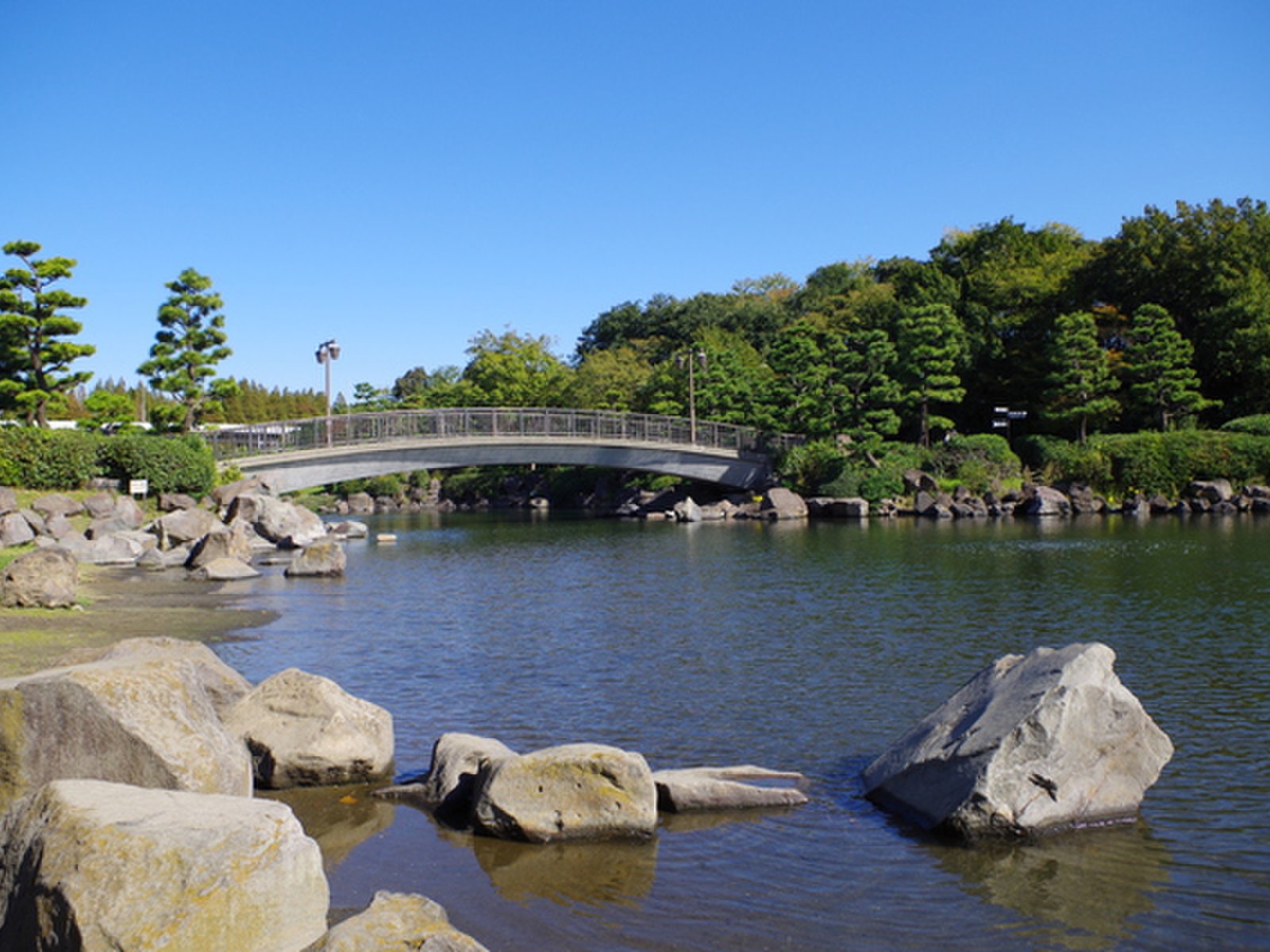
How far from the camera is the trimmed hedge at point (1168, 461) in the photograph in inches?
1703

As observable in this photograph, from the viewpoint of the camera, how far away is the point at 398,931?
5.20m

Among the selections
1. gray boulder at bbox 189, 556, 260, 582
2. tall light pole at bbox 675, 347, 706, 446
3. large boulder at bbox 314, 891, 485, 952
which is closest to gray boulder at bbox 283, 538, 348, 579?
gray boulder at bbox 189, 556, 260, 582

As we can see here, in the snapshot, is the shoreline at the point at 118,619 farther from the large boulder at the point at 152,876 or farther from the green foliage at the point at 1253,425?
the green foliage at the point at 1253,425

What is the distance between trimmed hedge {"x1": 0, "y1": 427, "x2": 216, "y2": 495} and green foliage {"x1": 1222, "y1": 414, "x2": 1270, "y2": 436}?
41498 millimetres

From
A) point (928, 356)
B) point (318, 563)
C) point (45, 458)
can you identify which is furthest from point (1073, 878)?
point (928, 356)

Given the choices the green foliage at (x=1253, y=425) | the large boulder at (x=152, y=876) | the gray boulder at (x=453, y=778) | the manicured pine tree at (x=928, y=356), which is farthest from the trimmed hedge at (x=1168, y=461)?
the large boulder at (x=152, y=876)

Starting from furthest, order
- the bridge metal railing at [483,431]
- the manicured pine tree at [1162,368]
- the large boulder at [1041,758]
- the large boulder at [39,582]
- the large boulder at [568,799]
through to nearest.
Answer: the manicured pine tree at [1162,368] < the bridge metal railing at [483,431] < the large boulder at [39,582] < the large boulder at [568,799] < the large boulder at [1041,758]

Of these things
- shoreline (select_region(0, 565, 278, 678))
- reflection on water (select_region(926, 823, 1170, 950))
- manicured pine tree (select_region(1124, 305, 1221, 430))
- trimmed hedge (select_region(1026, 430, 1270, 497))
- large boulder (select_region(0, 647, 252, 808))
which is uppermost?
manicured pine tree (select_region(1124, 305, 1221, 430))

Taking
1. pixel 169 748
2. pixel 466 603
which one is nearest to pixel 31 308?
pixel 466 603

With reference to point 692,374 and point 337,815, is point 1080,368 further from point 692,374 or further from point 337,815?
point 337,815

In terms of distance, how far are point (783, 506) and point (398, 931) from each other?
41.9 m

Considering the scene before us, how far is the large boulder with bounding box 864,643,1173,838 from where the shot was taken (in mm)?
7215

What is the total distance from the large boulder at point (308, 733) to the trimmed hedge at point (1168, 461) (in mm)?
42031

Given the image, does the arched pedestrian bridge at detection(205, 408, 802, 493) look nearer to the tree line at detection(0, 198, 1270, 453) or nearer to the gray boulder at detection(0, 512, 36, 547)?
the tree line at detection(0, 198, 1270, 453)
